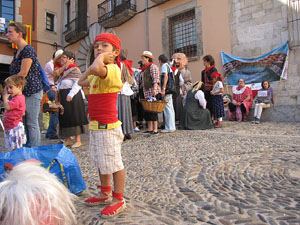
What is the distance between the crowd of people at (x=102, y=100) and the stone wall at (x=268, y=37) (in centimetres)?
71

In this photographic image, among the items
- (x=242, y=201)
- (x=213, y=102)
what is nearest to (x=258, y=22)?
(x=213, y=102)

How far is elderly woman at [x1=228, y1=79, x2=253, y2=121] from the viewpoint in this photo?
7.41 meters

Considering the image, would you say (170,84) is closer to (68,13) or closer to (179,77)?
(179,77)

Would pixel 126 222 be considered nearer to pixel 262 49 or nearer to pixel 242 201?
pixel 242 201

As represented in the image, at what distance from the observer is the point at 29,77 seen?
2.96 metres

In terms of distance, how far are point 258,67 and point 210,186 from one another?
6996mm

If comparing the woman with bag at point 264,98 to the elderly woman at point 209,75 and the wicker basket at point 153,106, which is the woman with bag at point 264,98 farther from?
the wicker basket at point 153,106

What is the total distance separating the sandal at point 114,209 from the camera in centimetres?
151

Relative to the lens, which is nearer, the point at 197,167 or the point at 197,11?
the point at 197,167

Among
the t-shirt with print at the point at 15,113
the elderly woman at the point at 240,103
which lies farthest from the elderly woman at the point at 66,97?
the elderly woman at the point at 240,103

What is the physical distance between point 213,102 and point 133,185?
4488 mm

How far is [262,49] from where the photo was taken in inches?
307

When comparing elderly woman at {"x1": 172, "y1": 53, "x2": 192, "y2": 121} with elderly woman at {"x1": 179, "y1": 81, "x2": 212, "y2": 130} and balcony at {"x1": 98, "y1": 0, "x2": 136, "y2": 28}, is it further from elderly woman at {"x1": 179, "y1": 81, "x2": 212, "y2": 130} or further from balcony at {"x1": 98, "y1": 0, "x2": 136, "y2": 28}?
balcony at {"x1": 98, "y1": 0, "x2": 136, "y2": 28}

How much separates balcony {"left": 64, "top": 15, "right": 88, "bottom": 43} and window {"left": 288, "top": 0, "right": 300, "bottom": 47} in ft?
37.2
